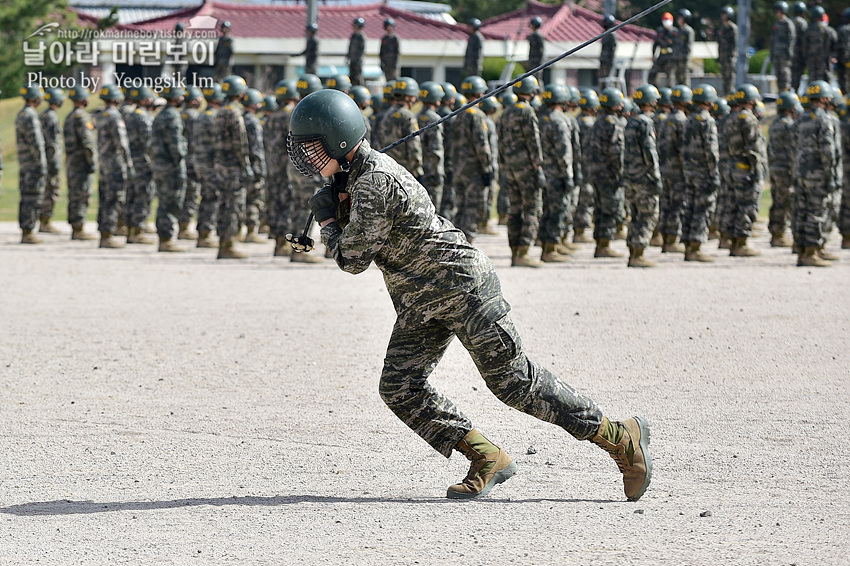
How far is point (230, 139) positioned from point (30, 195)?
4.59 metres

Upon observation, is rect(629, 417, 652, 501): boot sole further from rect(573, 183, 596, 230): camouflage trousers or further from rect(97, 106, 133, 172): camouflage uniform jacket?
rect(97, 106, 133, 172): camouflage uniform jacket

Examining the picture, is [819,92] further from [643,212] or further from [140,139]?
[140,139]

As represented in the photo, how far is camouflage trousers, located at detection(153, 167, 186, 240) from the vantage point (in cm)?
1784

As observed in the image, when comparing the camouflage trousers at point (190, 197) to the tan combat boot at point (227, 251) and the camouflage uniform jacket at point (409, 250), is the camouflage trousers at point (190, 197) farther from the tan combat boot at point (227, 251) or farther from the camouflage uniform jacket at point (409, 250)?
the camouflage uniform jacket at point (409, 250)

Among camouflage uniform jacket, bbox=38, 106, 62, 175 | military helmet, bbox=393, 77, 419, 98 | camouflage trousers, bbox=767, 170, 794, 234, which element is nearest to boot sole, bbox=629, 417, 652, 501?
Result: military helmet, bbox=393, 77, 419, 98

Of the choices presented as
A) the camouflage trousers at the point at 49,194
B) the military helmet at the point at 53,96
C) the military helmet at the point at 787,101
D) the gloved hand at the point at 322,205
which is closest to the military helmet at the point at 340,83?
the military helmet at the point at 53,96

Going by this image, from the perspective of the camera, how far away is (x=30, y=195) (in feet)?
64.4

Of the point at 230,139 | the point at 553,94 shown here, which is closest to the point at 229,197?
the point at 230,139

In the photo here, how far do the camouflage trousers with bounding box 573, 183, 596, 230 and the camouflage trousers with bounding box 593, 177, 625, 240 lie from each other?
2364 millimetres

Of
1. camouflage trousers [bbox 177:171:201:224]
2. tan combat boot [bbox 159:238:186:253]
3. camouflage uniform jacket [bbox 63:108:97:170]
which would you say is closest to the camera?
tan combat boot [bbox 159:238:186:253]

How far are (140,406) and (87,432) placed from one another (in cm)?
72

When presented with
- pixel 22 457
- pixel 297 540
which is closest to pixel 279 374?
pixel 22 457

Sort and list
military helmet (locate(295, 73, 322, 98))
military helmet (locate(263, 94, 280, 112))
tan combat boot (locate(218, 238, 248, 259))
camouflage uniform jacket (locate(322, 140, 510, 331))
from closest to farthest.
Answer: camouflage uniform jacket (locate(322, 140, 510, 331)) → military helmet (locate(295, 73, 322, 98)) → tan combat boot (locate(218, 238, 248, 259)) → military helmet (locate(263, 94, 280, 112))

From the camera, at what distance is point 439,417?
5.90 metres
